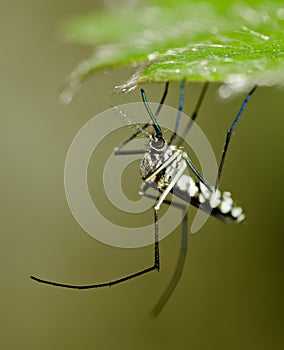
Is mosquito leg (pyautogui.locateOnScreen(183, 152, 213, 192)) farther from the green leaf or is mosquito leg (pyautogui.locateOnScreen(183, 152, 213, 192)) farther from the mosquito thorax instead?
the green leaf

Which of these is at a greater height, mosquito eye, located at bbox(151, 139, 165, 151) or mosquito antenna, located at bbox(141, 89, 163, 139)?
mosquito antenna, located at bbox(141, 89, 163, 139)

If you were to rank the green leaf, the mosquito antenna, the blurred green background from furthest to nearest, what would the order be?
the blurred green background, the mosquito antenna, the green leaf

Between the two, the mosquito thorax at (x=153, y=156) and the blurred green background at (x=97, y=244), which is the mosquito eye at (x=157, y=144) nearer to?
the mosquito thorax at (x=153, y=156)

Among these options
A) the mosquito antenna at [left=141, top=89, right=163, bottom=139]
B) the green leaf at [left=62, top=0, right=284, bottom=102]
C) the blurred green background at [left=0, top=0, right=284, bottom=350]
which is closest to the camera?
the green leaf at [left=62, top=0, right=284, bottom=102]

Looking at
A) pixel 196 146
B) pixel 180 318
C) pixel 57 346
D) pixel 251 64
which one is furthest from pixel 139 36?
pixel 57 346

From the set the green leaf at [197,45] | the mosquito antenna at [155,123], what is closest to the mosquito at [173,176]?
the mosquito antenna at [155,123]

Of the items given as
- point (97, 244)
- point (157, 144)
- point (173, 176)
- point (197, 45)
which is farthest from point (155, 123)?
point (97, 244)

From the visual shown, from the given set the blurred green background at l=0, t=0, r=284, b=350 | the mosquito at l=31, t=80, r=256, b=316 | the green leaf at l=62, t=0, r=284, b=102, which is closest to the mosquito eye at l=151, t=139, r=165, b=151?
the mosquito at l=31, t=80, r=256, b=316

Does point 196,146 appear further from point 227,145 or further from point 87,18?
point 87,18
